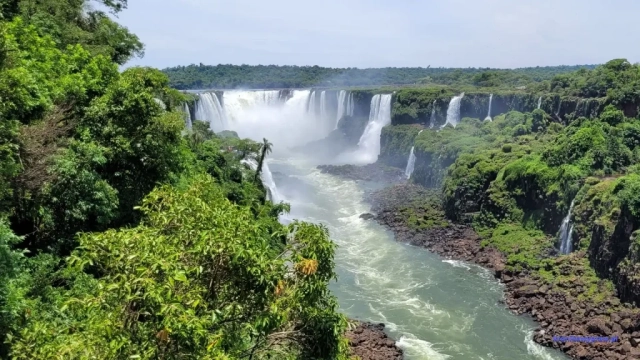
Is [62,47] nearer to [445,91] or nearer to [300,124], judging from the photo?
[445,91]

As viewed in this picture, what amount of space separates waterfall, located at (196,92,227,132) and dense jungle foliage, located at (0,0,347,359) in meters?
40.3

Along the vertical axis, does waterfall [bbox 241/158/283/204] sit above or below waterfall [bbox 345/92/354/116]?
below

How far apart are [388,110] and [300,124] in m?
15.4

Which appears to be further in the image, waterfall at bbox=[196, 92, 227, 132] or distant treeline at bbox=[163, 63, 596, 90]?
distant treeline at bbox=[163, 63, 596, 90]

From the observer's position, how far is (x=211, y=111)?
6031 cm

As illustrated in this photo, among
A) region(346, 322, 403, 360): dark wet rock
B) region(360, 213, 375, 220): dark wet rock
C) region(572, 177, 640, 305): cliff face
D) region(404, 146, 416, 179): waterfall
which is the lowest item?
region(360, 213, 375, 220): dark wet rock

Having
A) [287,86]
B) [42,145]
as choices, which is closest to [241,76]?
[287,86]

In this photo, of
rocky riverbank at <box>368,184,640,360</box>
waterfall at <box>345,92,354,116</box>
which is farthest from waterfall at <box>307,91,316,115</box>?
rocky riverbank at <box>368,184,640,360</box>

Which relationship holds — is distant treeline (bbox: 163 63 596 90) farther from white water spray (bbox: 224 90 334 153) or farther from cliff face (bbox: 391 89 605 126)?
white water spray (bbox: 224 90 334 153)

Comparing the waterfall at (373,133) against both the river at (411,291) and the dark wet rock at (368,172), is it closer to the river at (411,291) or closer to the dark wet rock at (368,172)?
the dark wet rock at (368,172)

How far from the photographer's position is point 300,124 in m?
73.4

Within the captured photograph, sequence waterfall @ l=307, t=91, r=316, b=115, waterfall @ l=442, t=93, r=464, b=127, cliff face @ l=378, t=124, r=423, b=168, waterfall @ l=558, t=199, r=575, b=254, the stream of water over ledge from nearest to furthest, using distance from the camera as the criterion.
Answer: the stream of water over ledge → waterfall @ l=558, t=199, r=575, b=254 → cliff face @ l=378, t=124, r=423, b=168 → waterfall @ l=442, t=93, r=464, b=127 → waterfall @ l=307, t=91, r=316, b=115

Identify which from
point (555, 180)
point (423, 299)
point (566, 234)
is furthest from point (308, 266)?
point (555, 180)

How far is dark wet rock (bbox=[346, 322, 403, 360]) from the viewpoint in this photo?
18.8m
